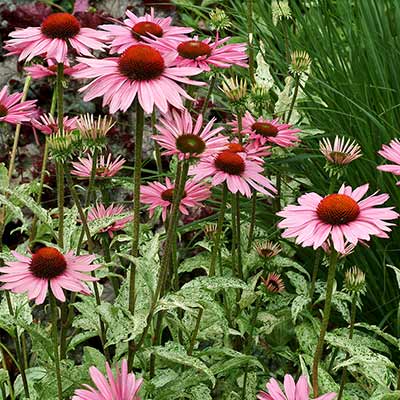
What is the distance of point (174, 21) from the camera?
113 inches

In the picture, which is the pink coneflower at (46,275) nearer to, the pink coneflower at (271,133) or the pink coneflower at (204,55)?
the pink coneflower at (204,55)

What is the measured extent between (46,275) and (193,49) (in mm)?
Answer: 513

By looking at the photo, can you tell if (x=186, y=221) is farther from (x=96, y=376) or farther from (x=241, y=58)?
(x=96, y=376)

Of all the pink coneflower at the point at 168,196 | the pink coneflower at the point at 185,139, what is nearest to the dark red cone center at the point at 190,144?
the pink coneflower at the point at 185,139

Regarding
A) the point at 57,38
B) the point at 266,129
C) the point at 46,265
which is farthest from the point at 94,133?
the point at 266,129

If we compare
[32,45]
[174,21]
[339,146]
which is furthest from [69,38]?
[174,21]

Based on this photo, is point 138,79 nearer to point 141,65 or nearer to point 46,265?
point 141,65

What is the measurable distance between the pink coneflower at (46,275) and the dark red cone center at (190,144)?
225mm

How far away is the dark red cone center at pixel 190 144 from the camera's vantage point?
49.1 inches

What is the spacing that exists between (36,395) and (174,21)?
5.69 feet

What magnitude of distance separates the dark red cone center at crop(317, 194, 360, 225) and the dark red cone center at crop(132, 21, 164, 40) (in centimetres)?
47

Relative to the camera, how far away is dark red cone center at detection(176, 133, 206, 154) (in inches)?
49.1

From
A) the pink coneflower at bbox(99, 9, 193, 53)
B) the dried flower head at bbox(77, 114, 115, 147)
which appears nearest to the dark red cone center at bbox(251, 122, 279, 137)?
the pink coneflower at bbox(99, 9, 193, 53)

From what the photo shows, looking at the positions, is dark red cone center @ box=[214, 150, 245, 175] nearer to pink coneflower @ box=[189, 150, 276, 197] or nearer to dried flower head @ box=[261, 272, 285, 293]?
pink coneflower @ box=[189, 150, 276, 197]
